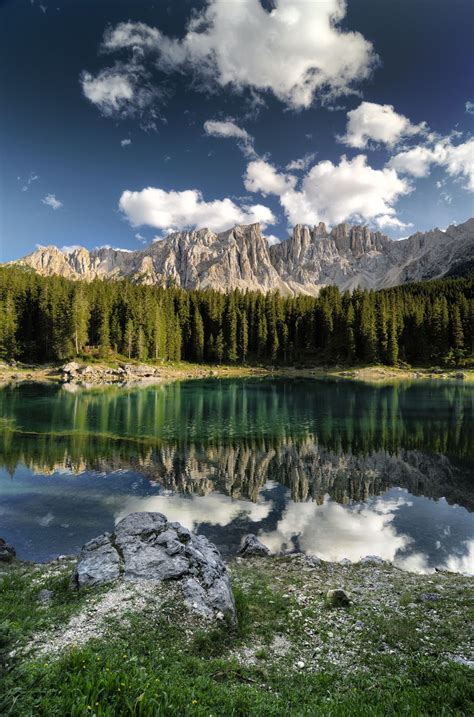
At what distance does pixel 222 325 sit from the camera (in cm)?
15250

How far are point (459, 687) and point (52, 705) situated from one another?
8.09 m

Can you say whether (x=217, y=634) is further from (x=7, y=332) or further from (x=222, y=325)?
(x=222, y=325)

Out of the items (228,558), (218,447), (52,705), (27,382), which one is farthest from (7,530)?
(27,382)

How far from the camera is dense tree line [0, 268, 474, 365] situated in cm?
12550

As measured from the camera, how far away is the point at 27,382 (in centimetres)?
10231

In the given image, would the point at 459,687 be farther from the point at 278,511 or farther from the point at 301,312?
the point at 301,312

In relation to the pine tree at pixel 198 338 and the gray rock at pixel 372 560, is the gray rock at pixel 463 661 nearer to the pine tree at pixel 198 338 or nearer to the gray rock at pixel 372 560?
the gray rock at pixel 372 560

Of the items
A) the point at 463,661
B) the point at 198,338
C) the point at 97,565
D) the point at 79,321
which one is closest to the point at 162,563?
the point at 97,565

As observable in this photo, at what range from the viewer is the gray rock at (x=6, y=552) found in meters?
17.6

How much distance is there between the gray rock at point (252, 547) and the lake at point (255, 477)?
0.56 meters

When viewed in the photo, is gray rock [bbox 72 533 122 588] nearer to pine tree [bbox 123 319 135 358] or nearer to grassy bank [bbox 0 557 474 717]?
grassy bank [bbox 0 557 474 717]

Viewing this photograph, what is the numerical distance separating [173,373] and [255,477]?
100402mm

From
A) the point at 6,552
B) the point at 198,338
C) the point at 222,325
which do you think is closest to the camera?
the point at 6,552

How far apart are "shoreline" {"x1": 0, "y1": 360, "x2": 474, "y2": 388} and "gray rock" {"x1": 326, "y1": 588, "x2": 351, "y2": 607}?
297ft
